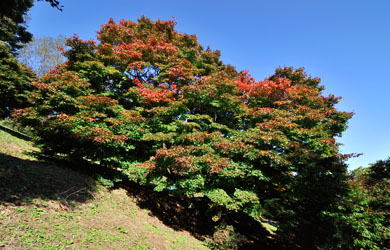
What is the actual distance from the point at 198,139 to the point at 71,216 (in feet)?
19.3

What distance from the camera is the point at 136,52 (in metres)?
11.8

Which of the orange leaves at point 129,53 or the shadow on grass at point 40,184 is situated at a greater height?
the orange leaves at point 129,53

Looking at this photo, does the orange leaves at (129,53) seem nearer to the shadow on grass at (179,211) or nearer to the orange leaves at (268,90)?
the orange leaves at (268,90)

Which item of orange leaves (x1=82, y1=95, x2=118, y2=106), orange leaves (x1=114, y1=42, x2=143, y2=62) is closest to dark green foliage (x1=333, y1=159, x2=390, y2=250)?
orange leaves (x1=82, y1=95, x2=118, y2=106)

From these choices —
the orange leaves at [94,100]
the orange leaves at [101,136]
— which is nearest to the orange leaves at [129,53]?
the orange leaves at [94,100]

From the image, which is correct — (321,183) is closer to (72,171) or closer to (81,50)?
(72,171)

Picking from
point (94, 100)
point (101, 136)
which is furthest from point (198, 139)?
point (94, 100)

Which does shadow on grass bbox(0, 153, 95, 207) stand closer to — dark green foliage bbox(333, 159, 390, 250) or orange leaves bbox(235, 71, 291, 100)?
orange leaves bbox(235, 71, 291, 100)

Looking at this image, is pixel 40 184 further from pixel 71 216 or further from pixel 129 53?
pixel 129 53

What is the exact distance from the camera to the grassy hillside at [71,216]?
4480 millimetres

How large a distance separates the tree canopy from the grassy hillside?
5.44 ft

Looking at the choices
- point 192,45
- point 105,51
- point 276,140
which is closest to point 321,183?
point 276,140

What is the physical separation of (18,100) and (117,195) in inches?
581

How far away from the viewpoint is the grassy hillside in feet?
14.7
